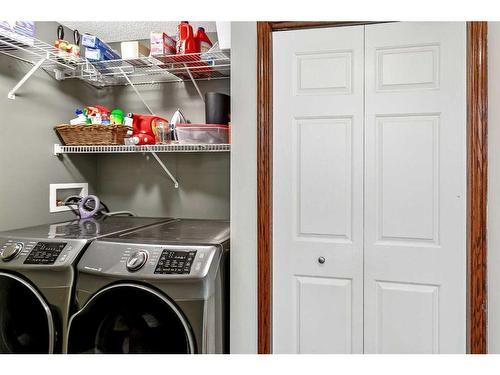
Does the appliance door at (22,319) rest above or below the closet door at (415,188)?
below

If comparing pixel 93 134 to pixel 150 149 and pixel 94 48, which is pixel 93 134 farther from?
pixel 94 48

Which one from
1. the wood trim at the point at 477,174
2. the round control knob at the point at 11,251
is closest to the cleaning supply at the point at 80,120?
the round control knob at the point at 11,251

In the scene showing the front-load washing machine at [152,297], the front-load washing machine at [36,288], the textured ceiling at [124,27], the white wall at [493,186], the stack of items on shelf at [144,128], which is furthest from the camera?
the textured ceiling at [124,27]

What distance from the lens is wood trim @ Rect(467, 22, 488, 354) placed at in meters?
1.32

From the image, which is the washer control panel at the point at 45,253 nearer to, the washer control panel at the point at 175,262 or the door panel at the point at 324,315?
the washer control panel at the point at 175,262

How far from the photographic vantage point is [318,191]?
1.47m

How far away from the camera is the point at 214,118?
6.68 ft

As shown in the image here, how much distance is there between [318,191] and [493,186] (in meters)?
0.62

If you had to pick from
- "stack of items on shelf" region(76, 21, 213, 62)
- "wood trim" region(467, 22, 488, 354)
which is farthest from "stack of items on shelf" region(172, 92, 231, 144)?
"wood trim" region(467, 22, 488, 354)

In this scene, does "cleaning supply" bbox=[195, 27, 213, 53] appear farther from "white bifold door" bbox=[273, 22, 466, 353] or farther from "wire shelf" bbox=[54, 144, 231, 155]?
"white bifold door" bbox=[273, 22, 466, 353]

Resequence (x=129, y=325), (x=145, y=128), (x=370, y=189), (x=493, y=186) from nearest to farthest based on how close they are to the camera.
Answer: (x=493, y=186) → (x=370, y=189) → (x=129, y=325) → (x=145, y=128)

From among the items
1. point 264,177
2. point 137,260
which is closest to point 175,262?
point 137,260

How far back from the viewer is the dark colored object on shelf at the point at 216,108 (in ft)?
6.66
